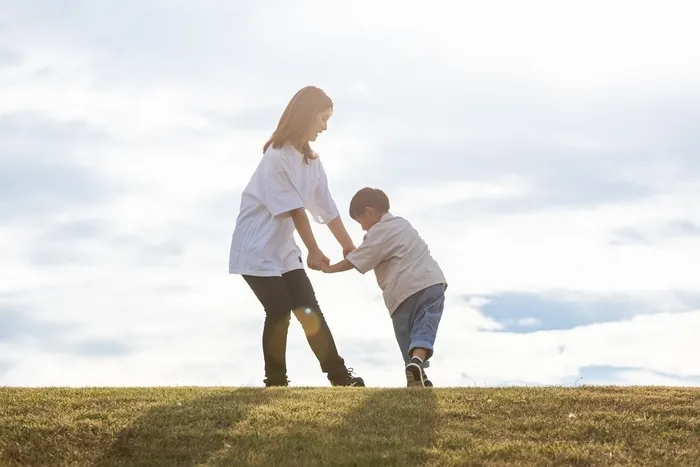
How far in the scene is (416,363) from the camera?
9.98m

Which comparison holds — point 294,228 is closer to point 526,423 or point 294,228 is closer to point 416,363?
point 416,363

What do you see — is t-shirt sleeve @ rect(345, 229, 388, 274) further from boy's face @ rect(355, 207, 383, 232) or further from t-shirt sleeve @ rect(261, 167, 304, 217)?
t-shirt sleeve @ rect(261, 167, 304, 217)

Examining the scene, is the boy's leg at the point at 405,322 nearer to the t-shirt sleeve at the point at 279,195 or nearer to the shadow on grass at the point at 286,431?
the shadow on grass at the point at 286,431

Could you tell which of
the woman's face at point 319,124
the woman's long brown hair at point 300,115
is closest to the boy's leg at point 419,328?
the woman's face at point 319,124

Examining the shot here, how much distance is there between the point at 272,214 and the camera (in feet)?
31.1

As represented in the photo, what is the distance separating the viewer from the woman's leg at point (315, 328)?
9.82 metres

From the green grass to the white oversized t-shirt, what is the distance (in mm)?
1316

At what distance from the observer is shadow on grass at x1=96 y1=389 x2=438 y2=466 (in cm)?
702

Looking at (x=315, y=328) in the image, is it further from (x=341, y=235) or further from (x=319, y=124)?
(x=319, y=124)

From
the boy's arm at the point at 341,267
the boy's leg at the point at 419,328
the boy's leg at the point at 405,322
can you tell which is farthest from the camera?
the boy's leg at the point at 405,322

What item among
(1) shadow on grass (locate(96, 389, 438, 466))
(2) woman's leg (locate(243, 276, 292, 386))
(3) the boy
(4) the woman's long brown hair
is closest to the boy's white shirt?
(3) the boy

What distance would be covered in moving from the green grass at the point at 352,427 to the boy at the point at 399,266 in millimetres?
1286

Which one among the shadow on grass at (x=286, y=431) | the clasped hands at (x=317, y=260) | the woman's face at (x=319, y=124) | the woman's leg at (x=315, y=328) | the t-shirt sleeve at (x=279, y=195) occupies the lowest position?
the shadow on grass at (x=286, y=431)

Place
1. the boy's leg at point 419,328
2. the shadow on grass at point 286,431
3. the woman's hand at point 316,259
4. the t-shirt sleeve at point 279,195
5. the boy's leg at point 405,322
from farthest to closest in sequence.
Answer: the boy's leg at point 405,322, the boy's leg at point 419,328, the woman's hand at point 316,259, the t-shirt sleeve at point 279,195, the shadow on grass at point 286,431
